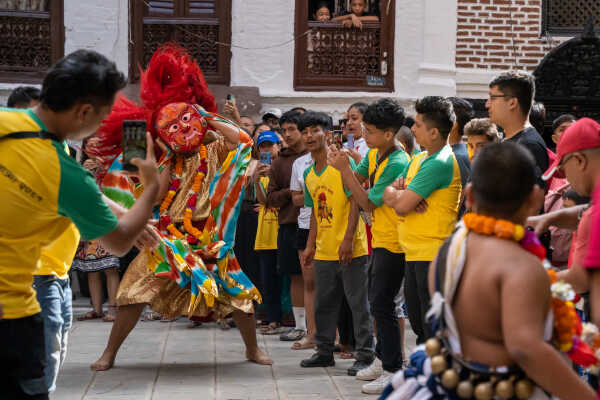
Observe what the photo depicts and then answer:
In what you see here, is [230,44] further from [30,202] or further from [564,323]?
[564,323]

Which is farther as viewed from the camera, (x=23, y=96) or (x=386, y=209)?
(x=386, y=209)

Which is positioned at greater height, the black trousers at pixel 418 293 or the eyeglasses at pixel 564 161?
the eyeglasses at pixel 564 161

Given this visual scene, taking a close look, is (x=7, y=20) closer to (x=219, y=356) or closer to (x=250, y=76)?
(x=250, y=76)

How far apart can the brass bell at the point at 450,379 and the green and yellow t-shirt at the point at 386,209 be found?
331cm

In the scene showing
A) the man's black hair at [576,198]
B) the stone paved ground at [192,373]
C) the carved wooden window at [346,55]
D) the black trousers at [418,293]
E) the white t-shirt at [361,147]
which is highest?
the carved wooden window at [346,55]

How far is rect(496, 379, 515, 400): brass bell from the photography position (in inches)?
112

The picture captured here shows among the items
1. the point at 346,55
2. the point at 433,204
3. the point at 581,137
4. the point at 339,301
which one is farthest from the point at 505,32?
the point at 581,137

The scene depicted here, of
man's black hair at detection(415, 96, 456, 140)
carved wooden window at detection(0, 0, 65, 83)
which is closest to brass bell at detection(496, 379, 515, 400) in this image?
man's black hair at detection(415, 96, 456, 140)

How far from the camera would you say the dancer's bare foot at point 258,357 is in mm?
7414

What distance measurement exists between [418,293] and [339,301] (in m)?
1.56

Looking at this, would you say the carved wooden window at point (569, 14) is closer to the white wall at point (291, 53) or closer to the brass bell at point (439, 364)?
the white wall at point (291, 53)

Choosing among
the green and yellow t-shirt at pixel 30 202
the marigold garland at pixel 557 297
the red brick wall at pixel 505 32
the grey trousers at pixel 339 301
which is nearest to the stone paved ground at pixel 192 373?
the grey trousers at pixel 339 301

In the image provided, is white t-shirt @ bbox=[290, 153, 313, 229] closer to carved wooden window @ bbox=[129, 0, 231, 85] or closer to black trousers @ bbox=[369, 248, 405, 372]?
black trousers @ bbox=[369, 248, 405, 372]

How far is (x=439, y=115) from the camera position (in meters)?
5.95
